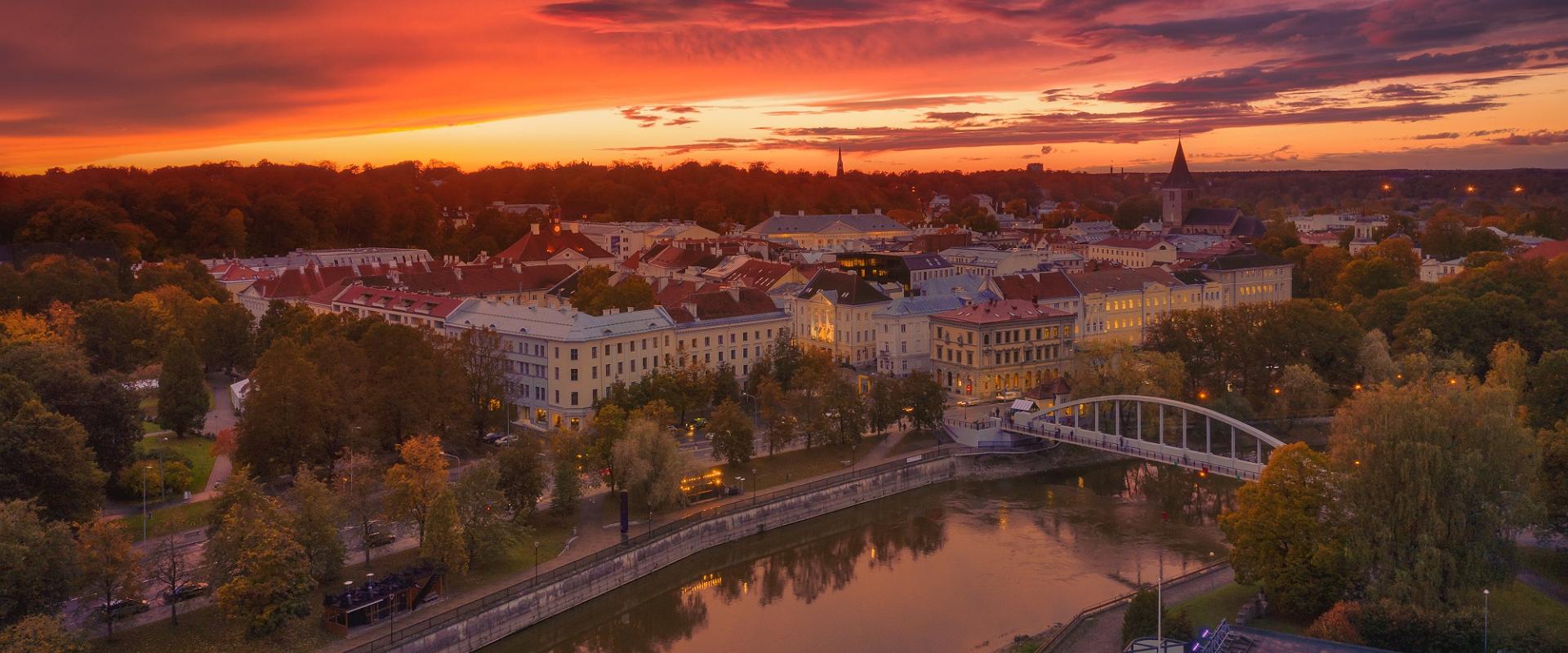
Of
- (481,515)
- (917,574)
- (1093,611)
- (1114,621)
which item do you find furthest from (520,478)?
(1114,621)

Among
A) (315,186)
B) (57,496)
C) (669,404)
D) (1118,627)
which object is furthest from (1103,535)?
(315,186)

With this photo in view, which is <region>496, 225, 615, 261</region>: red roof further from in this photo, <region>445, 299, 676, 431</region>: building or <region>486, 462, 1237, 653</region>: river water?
<region>486, 462, 1237, 653</region>: river water

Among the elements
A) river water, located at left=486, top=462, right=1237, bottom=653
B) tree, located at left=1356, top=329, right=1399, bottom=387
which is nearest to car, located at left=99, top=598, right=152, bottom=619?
river water, located at left=486, top=462, right=1237, bottom=653

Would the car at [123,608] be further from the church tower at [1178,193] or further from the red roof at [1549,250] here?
the church tower at [1178,193]

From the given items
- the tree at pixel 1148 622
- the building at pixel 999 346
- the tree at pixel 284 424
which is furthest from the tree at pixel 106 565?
the building at pixel 999 346

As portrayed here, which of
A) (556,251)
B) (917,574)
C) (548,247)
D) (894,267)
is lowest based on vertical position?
(917,574)

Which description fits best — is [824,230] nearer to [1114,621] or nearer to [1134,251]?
[1134,251]
